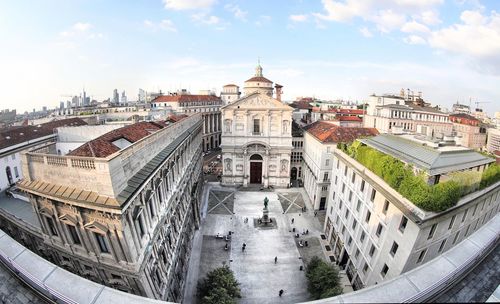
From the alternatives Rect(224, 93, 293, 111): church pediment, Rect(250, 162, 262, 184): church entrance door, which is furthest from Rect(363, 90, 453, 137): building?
Rect(250, 162, 262, 184): church entrance door

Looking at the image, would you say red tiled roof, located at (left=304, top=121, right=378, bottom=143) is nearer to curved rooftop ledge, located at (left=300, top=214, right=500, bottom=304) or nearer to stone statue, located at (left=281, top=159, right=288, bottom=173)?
stone statue, located at (left=281, top=159, right=288, bottom=173)

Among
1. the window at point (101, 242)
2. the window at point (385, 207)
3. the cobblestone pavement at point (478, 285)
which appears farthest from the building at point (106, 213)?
the window at point (385, 207)

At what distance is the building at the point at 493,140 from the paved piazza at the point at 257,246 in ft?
163

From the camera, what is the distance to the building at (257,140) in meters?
50.2

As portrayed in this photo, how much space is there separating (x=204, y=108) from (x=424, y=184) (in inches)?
3004

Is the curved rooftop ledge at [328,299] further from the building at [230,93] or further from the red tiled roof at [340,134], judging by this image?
the building at [230,93]

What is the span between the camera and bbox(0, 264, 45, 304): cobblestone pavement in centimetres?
776

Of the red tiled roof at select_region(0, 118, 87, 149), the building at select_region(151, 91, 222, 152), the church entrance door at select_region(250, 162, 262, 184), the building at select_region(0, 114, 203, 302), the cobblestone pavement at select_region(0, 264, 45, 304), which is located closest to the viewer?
the cobblestone pavement at select_region(0, 264, 45, 304)

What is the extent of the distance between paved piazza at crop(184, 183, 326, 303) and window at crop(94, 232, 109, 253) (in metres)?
12.7

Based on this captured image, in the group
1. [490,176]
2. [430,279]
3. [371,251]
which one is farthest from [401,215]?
[430,279]

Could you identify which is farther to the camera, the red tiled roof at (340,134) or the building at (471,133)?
the building at (471,133)

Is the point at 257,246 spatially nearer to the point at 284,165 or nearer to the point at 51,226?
the point at 284,165

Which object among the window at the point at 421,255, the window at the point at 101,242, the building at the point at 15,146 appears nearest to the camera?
the window at the point at 101,242

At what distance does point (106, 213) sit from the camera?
13062mm
